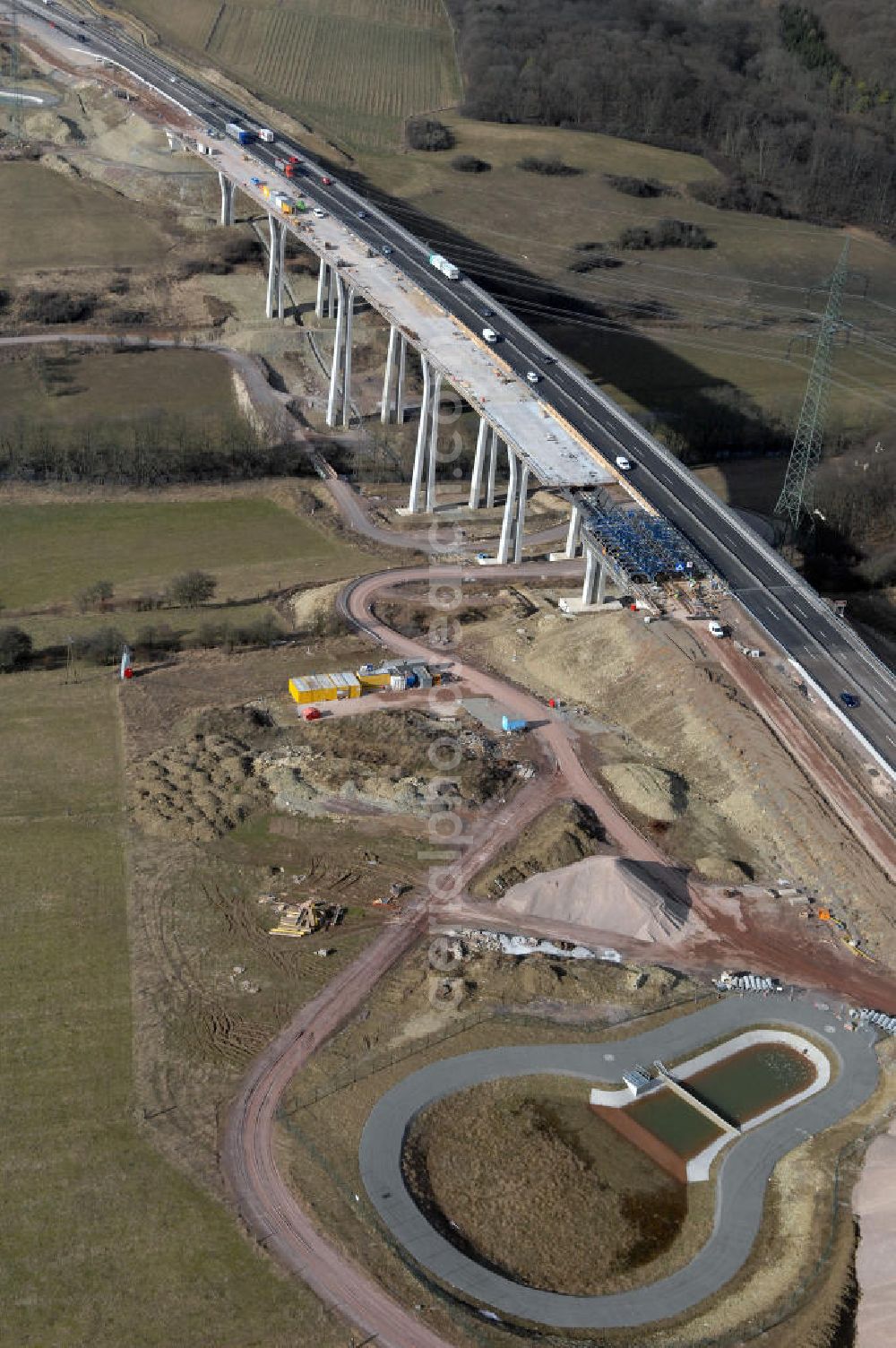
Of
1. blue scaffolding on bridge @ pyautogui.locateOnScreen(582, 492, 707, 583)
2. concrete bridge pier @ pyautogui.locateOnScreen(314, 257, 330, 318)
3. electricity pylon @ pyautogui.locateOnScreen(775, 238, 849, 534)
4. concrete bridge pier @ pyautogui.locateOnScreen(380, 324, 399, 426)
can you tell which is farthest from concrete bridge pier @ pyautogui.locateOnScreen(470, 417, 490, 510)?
concrete bridge pier @ pyautogui.locateOnScreen(314, 257, 330, 318)

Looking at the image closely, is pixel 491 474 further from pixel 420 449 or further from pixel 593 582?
pixel 593 582

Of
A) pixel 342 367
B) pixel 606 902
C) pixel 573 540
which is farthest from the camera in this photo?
pixel 342 367

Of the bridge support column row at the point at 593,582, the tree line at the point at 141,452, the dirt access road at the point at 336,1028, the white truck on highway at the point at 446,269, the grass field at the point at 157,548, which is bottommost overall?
the grass field at the point at 157,548

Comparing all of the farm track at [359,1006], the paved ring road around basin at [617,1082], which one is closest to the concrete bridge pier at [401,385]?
the farm track at [359,1006]

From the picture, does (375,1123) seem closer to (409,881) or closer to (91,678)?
(409,881)

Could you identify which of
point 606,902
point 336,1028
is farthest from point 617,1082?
point 336,1028

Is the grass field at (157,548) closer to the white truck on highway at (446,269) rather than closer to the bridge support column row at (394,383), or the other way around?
the bridge support column row at (394,383)

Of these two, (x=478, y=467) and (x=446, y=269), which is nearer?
(x=478, y=467)
